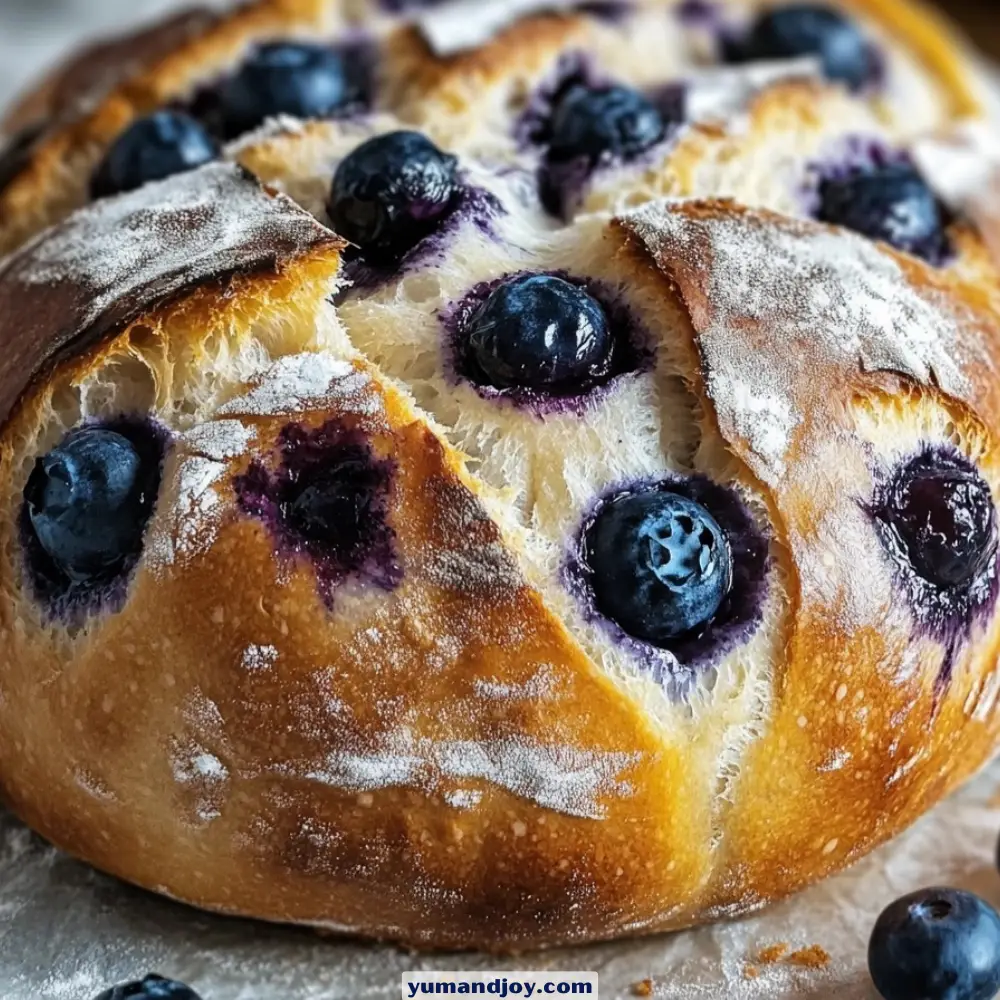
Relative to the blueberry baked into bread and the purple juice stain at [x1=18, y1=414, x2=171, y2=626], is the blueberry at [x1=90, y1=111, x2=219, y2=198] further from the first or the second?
the purple juice stain at [x1=18, y1=414, x2=171, y2=626]

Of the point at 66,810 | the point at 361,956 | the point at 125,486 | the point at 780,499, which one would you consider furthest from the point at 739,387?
the point at 66,810

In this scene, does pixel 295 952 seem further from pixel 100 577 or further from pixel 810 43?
pixel 810 43

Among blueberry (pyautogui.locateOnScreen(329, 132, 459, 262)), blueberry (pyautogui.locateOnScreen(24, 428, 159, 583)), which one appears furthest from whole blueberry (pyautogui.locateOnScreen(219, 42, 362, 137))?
blueberry (pyautogui.locateOnScreen(24, 428, 159, 583))

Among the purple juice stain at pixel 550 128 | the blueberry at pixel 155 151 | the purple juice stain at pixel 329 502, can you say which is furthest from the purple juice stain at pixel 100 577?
the purple juice stain at pixel 550 128

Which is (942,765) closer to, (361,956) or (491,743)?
(491,743)

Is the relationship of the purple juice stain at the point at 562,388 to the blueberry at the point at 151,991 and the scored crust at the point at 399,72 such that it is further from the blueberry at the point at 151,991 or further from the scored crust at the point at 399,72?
the blueberry at the point at 151,991

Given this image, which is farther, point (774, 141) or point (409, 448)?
point (774, 141)
